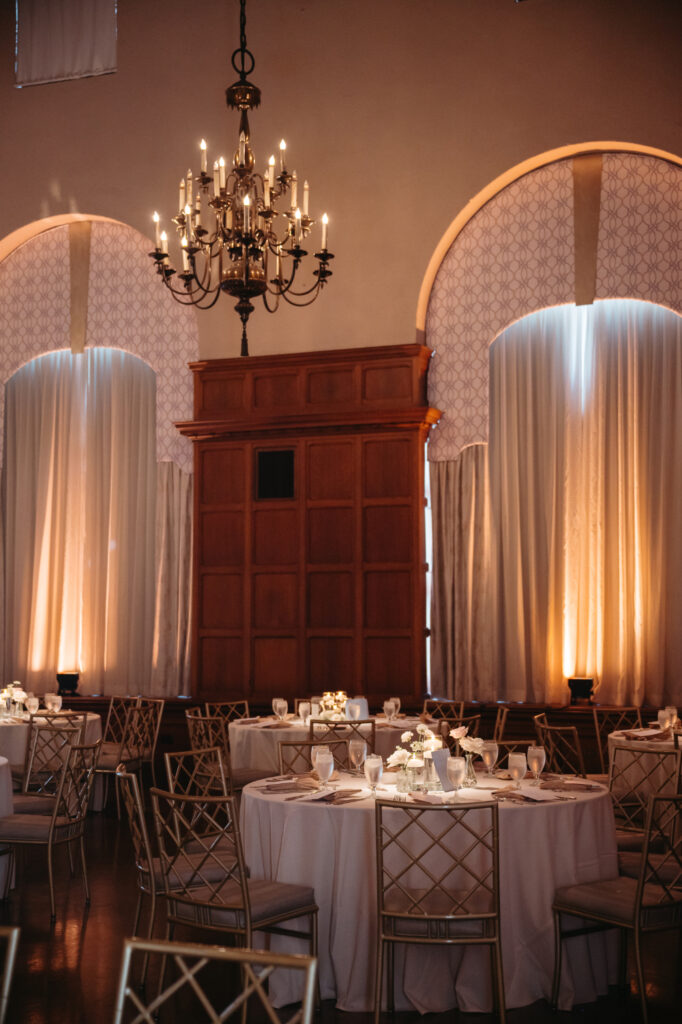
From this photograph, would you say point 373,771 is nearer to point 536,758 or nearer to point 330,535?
point 536,758

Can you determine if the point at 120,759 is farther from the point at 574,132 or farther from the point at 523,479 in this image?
the point at 574,132

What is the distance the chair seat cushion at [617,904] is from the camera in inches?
163

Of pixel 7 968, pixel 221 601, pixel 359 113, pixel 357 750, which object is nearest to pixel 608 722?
pixel 221 601

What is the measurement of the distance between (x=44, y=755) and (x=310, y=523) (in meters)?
3.40

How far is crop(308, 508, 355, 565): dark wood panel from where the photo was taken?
9.65 m

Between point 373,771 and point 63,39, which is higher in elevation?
point 63,39

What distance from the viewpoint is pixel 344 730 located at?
7297mm

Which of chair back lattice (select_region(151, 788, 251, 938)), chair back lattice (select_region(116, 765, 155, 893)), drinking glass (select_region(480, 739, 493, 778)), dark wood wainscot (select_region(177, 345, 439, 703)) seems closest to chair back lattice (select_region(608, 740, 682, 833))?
drinking glass (select_region(480, 739, 493, 778))

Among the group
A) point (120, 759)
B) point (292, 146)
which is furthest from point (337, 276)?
point (120, 759)

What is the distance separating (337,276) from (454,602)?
3.08 meters

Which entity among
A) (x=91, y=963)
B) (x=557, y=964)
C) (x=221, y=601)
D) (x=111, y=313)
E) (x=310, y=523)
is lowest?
(x=91, y=963)

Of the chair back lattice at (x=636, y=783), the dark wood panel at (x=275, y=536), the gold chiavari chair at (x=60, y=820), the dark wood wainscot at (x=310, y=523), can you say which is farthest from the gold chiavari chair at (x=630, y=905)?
the dark wood panel at (x=275, y=536)

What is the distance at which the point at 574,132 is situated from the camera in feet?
29.8

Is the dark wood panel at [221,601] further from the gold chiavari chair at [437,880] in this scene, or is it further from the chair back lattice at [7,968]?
the chair back lattice at [7,968]
